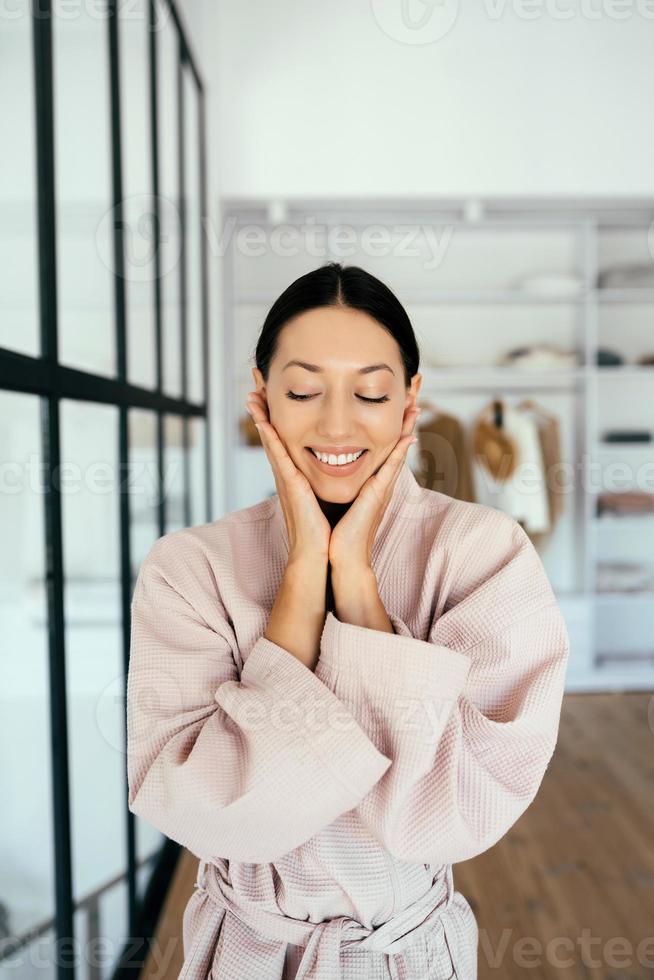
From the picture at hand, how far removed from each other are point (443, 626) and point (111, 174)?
4.67ft

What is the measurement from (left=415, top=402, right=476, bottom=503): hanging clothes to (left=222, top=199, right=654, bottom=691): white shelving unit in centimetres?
22

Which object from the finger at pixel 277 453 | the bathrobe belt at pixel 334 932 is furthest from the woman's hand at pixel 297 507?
the bathrobe belt at pixel 334 932

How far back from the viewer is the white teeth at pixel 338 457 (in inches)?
34.7

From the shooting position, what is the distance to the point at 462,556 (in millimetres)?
925

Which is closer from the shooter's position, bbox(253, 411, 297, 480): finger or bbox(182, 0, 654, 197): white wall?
bbox(253, 411, 297, 480): finger

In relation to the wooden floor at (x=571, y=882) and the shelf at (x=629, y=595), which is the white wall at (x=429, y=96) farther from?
the wooden floor at (x=571, y=882)

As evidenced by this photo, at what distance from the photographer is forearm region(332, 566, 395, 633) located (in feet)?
2.80

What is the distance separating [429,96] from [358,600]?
132 inches

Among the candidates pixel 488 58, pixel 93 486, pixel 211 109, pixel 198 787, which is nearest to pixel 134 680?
pixel 198 787

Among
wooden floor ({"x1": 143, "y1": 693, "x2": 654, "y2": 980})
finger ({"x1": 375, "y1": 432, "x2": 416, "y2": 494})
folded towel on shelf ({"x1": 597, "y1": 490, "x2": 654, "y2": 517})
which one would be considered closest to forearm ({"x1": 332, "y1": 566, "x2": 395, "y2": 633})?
finger ({"x1": 375, "y1": 432, "x2": 416, "y2": 494})

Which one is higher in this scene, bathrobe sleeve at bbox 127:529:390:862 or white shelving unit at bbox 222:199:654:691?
white shelving unit at bbox 222:199:654:691

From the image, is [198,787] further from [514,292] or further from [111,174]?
[514,292]

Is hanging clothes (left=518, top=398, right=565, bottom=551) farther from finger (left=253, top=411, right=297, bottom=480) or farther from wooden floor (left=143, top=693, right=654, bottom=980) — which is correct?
finger (left=253, top=411, right=297, bottom=480)

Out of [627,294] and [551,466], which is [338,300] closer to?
[551,466]
